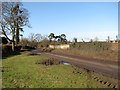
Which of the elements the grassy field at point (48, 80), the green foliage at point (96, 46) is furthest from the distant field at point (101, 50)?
the grassy field at point (48, 80)

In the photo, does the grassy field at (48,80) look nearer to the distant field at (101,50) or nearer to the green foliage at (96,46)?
the distant field at (101,50)

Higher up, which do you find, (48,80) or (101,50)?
(101,50)

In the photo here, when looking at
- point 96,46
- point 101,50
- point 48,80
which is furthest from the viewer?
point 96,46

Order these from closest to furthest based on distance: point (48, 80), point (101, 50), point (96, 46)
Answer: point (48, 80)
point (101, 50)
point (96, 46)

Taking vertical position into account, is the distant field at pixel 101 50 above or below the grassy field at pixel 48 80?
above

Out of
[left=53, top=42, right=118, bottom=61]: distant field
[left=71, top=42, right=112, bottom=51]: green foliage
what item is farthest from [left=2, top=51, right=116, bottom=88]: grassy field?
[left=71, top=42, right=112, bottom=51]: green foliage

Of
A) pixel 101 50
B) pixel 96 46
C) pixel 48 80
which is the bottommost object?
pixel 48 80

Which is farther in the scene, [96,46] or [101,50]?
[96,46]

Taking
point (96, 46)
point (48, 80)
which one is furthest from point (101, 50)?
point (48, 80)

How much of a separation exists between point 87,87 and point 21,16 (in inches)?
959

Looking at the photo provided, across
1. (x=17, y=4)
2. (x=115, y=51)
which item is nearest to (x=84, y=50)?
(x=115, y=51)

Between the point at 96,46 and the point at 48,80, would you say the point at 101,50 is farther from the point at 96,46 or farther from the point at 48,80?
the point at 48,80

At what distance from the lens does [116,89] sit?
12.6 feet

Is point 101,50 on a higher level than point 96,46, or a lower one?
lower
